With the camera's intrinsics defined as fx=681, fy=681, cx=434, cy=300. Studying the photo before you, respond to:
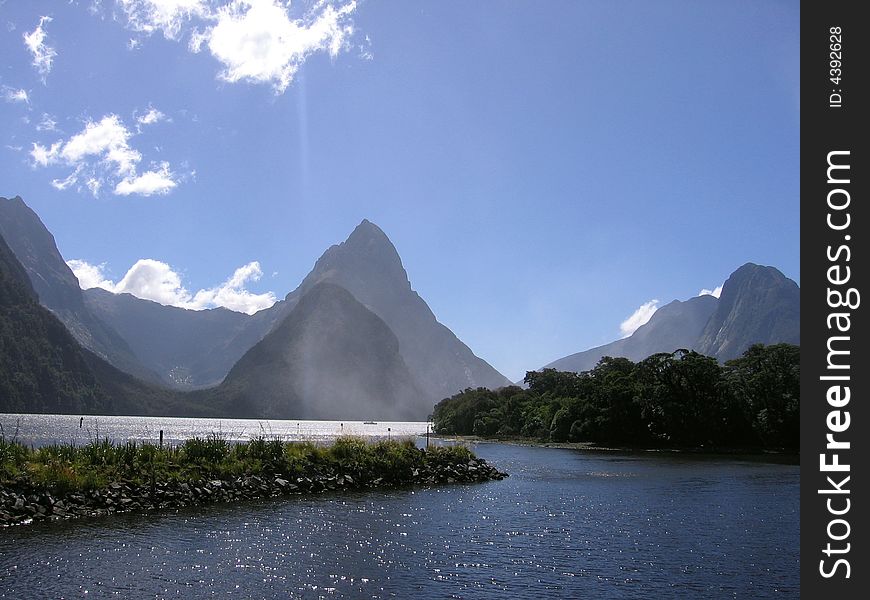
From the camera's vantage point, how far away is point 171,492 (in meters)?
34.2

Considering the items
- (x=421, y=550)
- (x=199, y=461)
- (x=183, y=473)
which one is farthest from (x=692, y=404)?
(x=421, y=550)

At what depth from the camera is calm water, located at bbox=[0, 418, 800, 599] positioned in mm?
20062

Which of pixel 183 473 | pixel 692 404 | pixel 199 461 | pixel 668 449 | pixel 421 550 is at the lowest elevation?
pixel 668 449

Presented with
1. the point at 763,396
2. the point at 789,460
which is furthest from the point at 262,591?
the point at 763,396

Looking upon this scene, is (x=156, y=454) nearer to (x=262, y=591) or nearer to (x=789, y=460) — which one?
(x=262, y=591)

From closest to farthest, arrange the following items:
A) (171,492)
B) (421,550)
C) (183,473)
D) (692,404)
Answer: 1. (421,550)
2. (171,492)
3. (183,473)
4. (692,404)

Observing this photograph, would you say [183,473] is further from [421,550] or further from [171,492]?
[421,550]

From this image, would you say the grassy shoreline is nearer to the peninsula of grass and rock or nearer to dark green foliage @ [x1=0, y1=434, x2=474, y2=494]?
dark green foliage @ [x1=0, y1=434, x2=474, y2=494]

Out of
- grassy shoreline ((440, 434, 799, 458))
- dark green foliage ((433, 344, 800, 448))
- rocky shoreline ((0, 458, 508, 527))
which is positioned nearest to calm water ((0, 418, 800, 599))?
rocky shoreline ((0, 458, 508, 527))

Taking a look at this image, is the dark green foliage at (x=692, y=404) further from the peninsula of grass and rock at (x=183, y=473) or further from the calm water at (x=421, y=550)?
the calm water at (x=421, y=550)

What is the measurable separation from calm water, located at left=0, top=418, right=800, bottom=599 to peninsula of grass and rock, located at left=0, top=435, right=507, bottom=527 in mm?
1920

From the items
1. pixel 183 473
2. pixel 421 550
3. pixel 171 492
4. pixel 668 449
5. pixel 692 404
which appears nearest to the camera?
pixel 421 550

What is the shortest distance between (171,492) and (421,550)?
1538 centimetres
